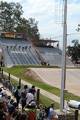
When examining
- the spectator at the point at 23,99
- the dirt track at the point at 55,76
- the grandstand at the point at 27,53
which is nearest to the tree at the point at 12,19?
the grandstand at the point at 27,53

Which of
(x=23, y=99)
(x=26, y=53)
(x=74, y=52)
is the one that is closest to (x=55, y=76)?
(x=26, y=53)

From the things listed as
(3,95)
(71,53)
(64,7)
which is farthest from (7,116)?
(71,53)

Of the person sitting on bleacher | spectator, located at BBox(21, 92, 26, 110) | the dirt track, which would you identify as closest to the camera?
the person sitting on bleacher

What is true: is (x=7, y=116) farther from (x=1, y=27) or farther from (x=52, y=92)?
(x=1, y=27)

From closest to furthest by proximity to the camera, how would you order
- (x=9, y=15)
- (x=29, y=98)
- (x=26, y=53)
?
(x=29, y=98)
(x=26, y=53)
(x=9, y=15)

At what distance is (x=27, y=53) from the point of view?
85.7 metres

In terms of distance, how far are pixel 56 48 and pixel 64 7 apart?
7047 centimetres

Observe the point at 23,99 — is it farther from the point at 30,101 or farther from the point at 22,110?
the point at 22,110

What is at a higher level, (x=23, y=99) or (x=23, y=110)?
(x=23, y=110)

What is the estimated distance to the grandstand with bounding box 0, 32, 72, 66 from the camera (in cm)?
8112

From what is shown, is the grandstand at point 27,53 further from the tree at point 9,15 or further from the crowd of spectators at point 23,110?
the crowd of spectators at point 23,110

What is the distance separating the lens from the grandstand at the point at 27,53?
81.1 metres

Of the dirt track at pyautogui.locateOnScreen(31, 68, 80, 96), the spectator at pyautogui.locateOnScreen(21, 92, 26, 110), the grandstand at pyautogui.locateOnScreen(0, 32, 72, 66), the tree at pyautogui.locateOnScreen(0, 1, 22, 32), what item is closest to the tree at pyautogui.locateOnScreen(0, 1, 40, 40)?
the tree at pyautogui.locateOnScreen(0, 1, 22, 32)

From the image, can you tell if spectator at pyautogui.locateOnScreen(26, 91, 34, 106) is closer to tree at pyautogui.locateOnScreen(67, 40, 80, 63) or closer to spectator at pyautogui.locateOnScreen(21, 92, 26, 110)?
spectator at pyautogui.locateOnScreen(21, 92, 26, 110)
